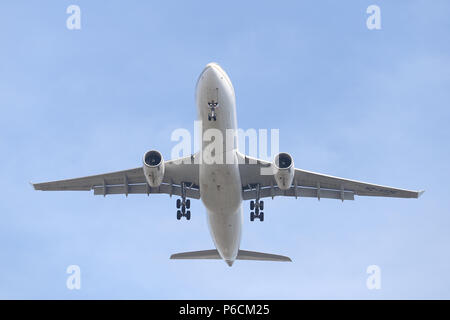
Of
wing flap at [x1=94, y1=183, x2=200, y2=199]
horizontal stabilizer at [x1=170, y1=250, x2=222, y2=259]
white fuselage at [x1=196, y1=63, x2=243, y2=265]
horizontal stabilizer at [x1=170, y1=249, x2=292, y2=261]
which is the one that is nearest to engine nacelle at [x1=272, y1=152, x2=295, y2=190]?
white fuselage at [x1=196, y1=63, x2=243, y2=265]

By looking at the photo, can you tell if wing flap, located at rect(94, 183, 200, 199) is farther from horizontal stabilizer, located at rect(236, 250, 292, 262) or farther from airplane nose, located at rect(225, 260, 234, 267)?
horizontal stabilizer, located at rect(236, 250, 292, 262)

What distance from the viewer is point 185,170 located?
32.2m

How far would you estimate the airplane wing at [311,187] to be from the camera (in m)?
32.3

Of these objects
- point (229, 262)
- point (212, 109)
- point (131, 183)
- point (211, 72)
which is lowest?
point (229, 262)

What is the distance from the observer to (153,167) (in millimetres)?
28672

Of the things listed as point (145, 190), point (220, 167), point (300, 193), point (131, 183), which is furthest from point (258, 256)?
point (220, 167)

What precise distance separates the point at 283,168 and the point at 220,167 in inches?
103

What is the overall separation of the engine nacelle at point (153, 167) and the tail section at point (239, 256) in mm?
7807

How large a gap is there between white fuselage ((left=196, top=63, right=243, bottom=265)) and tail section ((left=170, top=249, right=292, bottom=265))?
424 cm

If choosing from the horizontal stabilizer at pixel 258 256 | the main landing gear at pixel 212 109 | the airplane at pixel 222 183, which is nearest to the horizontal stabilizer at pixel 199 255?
the airplane at pixel 222 183

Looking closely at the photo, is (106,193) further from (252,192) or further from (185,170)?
(252,192)

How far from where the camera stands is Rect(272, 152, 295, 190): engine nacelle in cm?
2881

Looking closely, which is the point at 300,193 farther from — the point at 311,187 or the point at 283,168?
the point at 283,168

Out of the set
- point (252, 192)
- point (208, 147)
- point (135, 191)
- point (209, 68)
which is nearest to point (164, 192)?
point (135, 191)
